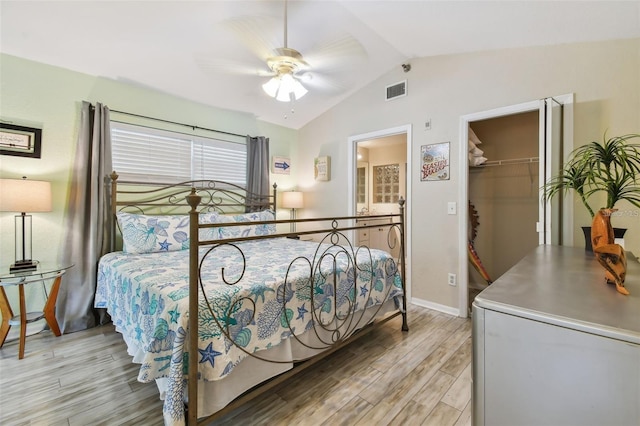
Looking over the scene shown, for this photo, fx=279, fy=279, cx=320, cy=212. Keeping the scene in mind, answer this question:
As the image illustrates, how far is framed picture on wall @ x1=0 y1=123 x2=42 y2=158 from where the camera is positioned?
2.33 metres

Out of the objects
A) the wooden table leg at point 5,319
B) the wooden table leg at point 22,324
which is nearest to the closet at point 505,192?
the wooden table leg at point 22,324

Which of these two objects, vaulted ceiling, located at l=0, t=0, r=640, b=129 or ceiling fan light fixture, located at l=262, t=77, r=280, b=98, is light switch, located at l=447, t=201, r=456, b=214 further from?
ceiling fan light fixture, located at l=262, t=77, r=280, b=98

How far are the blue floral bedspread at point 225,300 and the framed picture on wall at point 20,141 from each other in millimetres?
1133

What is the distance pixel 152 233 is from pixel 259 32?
2.09 meters

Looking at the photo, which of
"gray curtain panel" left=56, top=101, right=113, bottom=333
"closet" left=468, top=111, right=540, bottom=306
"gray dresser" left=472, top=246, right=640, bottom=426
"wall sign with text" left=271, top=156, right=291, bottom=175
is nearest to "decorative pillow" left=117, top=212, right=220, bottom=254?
"gray curtain panel" left=56, top=101, right=113, bottom=333

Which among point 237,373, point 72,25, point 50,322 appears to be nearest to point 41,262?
point 50,322

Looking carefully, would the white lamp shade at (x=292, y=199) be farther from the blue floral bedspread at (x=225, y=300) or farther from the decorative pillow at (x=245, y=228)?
the blue floral bedspread at (x=225, y=300)

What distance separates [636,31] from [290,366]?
3253 millimetres

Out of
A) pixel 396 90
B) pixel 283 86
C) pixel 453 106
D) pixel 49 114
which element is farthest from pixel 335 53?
pixel 49 114

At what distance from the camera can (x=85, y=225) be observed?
2672 mm

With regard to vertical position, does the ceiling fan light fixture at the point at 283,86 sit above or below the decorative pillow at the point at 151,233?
above

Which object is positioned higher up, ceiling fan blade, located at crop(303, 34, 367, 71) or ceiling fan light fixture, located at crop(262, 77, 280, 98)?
ceiling fan blade, located at crop(303, 34, 367, 71)

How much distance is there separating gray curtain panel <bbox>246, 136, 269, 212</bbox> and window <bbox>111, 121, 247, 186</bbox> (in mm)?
90

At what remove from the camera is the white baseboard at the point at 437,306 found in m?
2.95
